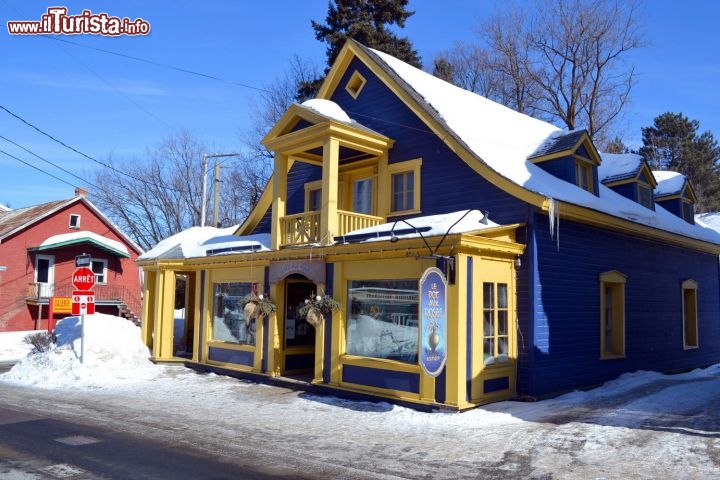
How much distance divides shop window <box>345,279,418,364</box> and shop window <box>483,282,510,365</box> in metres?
1.35

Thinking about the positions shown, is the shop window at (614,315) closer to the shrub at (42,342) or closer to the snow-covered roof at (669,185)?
the snow-covered roof at (669,185)

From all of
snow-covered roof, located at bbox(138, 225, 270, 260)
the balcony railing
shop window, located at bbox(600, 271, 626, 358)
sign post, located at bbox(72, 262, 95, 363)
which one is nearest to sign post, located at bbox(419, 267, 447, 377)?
shop window, located at bbox(600, 271, 626, 358)

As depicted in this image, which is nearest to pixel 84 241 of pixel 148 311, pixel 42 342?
pixel 148 311

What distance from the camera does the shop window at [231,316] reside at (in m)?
16.3

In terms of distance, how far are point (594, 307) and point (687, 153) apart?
38064 millimetres

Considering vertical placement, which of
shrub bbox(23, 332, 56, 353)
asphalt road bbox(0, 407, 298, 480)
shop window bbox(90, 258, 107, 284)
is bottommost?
asphalt road bbox(0, 407, 298, 480)

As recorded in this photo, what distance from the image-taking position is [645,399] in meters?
11.8

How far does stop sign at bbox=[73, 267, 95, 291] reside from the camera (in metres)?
15.9

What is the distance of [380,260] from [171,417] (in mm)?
5026

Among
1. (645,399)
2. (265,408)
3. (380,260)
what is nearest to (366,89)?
(380,260)

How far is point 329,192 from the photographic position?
13.9 metres

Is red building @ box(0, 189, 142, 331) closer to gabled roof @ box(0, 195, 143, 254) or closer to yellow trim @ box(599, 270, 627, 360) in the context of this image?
gabled roof @ box(0, 195, 143, 254)

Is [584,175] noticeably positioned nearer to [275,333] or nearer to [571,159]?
[571,159]

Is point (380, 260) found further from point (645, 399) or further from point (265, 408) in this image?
point (645, 399)
